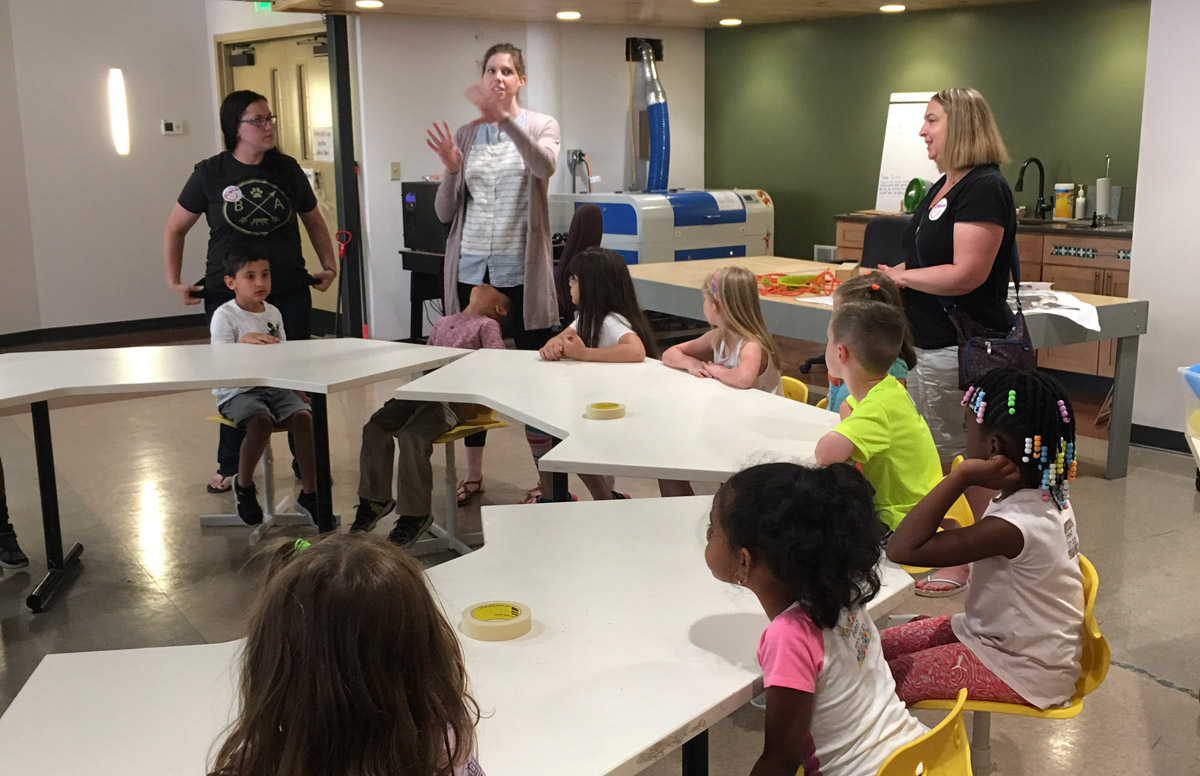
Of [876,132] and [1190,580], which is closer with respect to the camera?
[1190,580]

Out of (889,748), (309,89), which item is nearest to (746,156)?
(309,89)

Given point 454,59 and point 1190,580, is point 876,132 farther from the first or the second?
point 1190,580

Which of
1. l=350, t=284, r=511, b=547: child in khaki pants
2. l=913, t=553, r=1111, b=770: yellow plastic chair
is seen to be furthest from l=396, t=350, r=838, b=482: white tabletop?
l=913, t=553, r=1111, b=770: yellow plastic chair

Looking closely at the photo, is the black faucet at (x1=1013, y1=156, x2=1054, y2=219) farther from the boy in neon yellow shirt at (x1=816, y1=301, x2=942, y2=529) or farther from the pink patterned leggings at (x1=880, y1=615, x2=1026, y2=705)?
the pink patterned leggings at (x1=880, y1=615, x2=1026, y2=705)

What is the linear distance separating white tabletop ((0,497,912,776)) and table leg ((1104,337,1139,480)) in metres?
3.05

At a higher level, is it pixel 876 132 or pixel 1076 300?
pixel 876 132

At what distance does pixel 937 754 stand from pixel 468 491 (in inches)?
118

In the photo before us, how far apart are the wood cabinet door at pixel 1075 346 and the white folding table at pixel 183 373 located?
381cm

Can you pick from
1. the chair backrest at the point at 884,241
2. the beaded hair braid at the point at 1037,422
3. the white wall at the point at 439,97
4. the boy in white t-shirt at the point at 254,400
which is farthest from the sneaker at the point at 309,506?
the white wall at the point at 439,97

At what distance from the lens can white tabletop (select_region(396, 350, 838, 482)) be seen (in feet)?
7.53

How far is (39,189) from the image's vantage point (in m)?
→ 7.57

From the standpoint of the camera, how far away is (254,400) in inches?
147

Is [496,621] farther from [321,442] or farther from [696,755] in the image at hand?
[321,442]

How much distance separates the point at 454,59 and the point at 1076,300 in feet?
14.9
